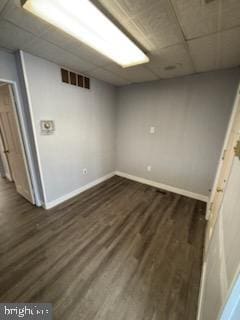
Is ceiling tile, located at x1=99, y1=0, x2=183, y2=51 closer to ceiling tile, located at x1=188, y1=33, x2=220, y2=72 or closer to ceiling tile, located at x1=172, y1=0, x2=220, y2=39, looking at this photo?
ceiling tile, located at x1=172, y1=0, x2=220, y2=39

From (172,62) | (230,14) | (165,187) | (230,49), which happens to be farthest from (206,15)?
(165,187)

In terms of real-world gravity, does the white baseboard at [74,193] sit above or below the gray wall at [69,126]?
below

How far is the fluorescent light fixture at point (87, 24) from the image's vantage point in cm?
107

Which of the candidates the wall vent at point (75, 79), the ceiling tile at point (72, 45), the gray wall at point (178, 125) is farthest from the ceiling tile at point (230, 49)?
the wall vent at point (75, 79)

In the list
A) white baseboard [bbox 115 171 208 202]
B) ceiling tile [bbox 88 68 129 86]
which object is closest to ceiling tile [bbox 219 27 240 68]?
ceiling tile [bbox 88 68 129 86]

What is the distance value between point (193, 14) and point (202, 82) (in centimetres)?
170

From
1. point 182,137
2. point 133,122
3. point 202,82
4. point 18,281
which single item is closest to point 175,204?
point 182,137

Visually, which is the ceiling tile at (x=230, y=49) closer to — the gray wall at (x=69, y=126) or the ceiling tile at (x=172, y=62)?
the ceiling tile at (x=172, y=62)

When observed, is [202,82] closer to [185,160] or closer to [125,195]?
[185,160]

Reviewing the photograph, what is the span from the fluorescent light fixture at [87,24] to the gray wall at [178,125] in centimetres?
137

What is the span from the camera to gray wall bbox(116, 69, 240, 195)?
2.51 meters

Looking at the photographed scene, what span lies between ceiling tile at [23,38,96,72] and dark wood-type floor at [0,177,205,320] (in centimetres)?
244

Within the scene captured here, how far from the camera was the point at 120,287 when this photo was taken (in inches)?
53.7

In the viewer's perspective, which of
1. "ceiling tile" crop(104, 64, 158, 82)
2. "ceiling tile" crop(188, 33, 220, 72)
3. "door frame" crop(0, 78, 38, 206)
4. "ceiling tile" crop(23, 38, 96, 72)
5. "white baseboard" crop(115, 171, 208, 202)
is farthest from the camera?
"white baseboard" crop(115, 171, 208, 202)
